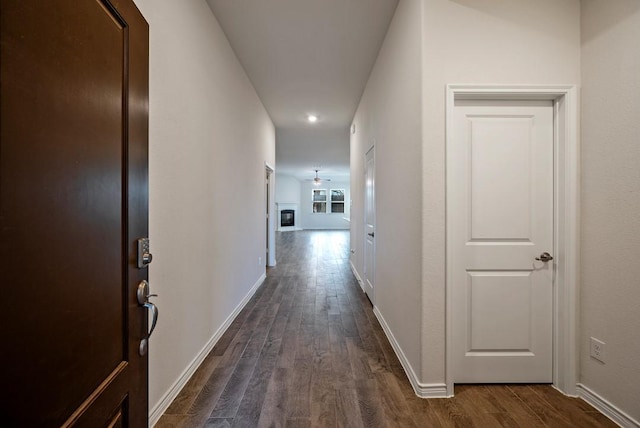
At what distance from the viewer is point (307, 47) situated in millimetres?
2936

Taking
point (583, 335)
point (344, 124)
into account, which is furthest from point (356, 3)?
point (344, 124)

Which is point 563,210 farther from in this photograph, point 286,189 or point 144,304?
point 286,189

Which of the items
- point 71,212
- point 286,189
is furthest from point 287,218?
point 71,212

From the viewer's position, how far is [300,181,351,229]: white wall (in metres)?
15.0

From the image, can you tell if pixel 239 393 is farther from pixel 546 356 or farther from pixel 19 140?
pixel 546 356

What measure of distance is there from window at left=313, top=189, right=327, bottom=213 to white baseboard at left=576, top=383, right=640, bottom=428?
13457 mm

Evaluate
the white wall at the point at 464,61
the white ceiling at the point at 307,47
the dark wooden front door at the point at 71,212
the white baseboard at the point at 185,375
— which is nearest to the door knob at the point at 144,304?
the dark wooden front door at the point at 71,212

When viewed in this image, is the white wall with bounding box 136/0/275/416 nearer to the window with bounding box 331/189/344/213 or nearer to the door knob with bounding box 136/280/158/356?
the door knob with bounding box 136/280/158/356

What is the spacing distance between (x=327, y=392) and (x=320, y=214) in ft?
43.5

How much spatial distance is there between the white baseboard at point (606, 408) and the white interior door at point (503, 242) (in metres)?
0.18

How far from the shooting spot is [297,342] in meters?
2.59

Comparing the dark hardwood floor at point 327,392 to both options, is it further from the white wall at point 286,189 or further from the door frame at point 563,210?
the white wall at point 286,189

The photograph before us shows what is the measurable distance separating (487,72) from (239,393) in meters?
2.71

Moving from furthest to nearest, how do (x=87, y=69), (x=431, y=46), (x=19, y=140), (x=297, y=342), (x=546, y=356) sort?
(x=297, y=342), (x=546, y=356), (x=431, y=46), (x=87, y=69), (x=19, y=140)
